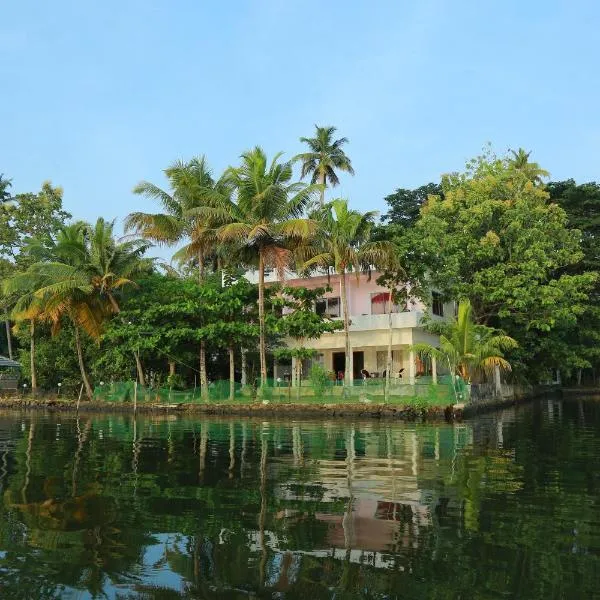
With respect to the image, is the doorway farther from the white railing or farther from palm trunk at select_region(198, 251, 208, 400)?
palm trunk at select_region(198, 251, 208, 400)

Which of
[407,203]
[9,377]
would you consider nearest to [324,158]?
[407,203]

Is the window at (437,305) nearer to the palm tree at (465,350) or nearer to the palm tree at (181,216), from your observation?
the palm tree at (465,350)

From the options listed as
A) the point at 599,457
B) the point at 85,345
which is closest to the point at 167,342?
the point at 85,345

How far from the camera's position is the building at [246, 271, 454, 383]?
115ft

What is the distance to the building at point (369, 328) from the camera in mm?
34969

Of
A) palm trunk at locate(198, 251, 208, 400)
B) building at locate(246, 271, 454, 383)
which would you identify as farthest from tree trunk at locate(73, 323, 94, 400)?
building at locate(246, 271, 454, 383)

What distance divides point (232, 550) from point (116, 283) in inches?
1091

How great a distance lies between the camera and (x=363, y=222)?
2991 centimetres

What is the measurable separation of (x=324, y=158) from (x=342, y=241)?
1783 centimetres

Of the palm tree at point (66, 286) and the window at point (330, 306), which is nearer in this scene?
the palm tree at point (66, 286)

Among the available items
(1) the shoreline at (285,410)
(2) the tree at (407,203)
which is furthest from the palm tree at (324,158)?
(1) the shoreline at (285,410)

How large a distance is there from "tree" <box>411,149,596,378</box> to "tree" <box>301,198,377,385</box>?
169 inches

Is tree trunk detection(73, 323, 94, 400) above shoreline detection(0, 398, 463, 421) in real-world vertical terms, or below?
above

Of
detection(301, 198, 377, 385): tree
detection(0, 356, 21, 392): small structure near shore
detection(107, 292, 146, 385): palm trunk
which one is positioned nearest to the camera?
detection(301, 198, 377, 385): tree
